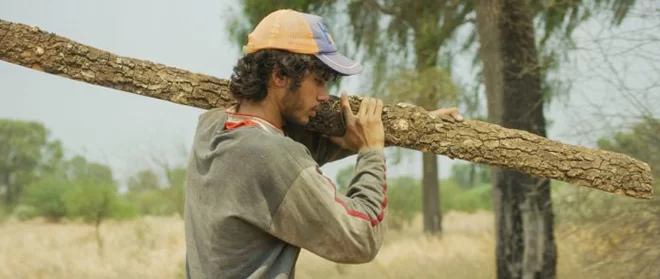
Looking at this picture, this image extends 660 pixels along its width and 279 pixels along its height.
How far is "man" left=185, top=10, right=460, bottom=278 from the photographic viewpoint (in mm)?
2078

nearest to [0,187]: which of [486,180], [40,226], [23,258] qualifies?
[40,226]

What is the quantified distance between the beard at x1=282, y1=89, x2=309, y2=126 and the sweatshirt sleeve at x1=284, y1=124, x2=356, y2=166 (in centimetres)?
40

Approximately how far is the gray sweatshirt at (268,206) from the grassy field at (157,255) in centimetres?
582

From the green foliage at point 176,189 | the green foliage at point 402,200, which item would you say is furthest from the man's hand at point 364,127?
the green foliage at point 402,200

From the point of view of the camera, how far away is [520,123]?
7602 mm

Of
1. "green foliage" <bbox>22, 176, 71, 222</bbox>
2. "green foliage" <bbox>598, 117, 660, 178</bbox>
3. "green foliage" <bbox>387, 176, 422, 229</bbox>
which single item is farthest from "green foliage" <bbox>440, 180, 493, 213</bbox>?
"green foliage" <bbox>598, 117, 660, 178</bbox>

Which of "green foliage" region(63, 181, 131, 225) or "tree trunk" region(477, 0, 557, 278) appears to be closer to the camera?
"tree trunk" region(477, 0, 557, 278)

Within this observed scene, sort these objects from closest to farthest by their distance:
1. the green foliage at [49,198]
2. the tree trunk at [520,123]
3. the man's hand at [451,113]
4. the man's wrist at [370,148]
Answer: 1. the man's wrist at [370,148]
2. the man's hand at [451,113]
3. the tree trunk at [520,123]
4. the green foliage at [49,198]

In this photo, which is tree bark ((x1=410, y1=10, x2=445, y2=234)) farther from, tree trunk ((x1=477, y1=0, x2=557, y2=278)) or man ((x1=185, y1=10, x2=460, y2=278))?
man ((x1=185, y1=10, x2=460, y2=278))

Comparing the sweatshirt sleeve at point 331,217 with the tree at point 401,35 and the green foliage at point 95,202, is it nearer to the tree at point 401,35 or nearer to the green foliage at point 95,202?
the tree at point 401,35

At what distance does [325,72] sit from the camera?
7.25ft

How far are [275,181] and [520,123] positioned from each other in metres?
5.83

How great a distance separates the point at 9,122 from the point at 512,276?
357 inches

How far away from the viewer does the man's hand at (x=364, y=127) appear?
93.8 inches
